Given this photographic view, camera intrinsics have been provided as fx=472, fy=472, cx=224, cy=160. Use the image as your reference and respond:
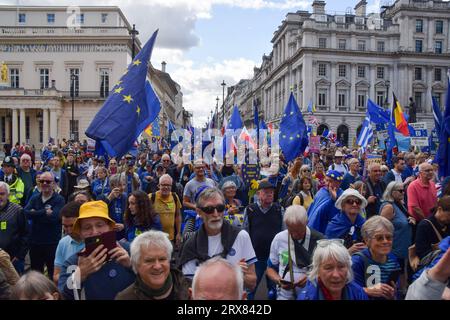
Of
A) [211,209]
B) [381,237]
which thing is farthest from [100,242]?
[381,237]

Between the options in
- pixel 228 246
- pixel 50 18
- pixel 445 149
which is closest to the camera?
pixel 228 246

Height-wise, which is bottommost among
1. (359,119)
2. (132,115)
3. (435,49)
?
(132,115)

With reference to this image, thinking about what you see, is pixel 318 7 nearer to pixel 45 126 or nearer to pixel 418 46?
pixel 418 46

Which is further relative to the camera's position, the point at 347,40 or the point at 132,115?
the point at 347,40

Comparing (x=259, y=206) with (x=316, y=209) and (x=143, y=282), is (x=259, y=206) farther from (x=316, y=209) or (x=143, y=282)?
(x=143, y=282)

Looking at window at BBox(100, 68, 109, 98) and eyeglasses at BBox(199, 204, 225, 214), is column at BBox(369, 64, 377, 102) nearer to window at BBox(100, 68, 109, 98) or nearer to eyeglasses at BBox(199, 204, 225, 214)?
window at BBox(100, 68, 109, 98)

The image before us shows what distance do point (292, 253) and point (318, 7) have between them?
74103 millimetres

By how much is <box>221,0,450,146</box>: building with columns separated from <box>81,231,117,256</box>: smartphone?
64.4 m

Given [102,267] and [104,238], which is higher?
[104,238]

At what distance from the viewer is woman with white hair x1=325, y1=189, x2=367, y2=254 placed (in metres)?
5.11

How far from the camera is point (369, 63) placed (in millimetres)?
68312

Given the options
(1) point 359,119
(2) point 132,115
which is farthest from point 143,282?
(1) point 359,119
